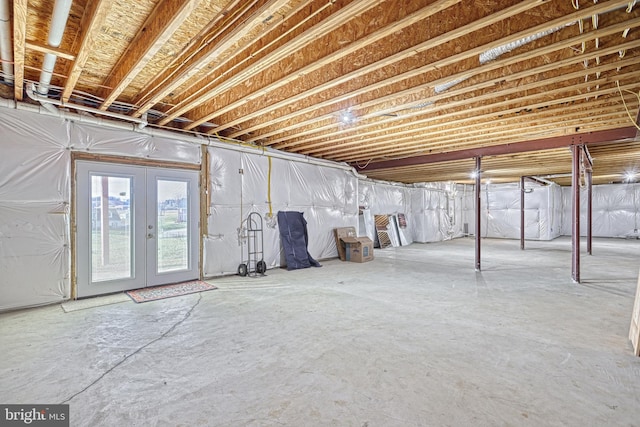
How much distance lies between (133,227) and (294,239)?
309 centimetres

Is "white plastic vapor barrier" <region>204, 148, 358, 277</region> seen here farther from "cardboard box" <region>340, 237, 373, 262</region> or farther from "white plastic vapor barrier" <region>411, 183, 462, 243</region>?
"white plastic vapor barrier" <region>411, 183, 462, 243</region>

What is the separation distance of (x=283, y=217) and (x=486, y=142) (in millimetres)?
4317

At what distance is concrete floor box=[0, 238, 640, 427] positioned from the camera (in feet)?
6.09

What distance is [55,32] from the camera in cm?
237

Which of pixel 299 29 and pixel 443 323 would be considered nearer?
pixel 299 29

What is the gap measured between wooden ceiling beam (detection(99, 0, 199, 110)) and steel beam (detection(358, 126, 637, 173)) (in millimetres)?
5947

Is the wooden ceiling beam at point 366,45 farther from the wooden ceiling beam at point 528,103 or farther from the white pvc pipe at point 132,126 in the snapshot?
the wooden ceiling beam at point 528,103

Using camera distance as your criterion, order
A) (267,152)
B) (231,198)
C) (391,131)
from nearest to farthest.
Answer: (391,131) < (231,198) < (267,152)

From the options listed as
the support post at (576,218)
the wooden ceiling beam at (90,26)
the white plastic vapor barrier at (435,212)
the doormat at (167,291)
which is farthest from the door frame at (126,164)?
the white plastic vapor barrier at (435,212)

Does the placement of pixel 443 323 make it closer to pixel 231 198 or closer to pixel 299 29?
pixel 299 29

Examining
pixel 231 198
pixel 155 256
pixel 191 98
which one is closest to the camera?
pixel 191 98

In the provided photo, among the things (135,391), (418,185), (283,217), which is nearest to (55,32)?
(135,391)

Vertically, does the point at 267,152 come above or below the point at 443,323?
above

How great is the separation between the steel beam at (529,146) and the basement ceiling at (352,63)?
1.1 inches
